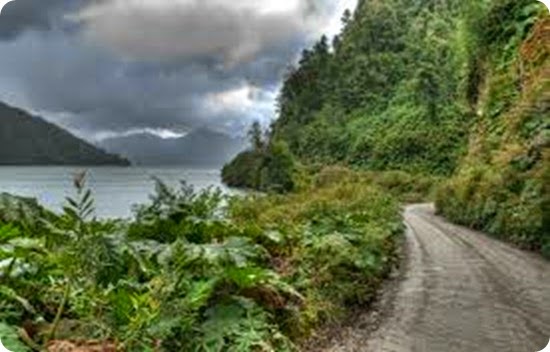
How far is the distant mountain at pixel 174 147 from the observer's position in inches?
227

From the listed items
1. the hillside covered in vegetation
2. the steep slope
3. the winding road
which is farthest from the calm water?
the steep slope

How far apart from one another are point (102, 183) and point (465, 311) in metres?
2.74

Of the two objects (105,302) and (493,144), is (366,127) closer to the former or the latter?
(105,302)

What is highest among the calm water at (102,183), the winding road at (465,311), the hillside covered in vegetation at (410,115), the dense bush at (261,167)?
the hillside covered in vegetation at (410,115)

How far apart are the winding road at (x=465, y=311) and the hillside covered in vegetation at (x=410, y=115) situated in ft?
3.88

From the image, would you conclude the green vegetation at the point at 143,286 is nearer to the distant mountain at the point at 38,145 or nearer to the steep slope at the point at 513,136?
the distant mountain at the point at 38,145

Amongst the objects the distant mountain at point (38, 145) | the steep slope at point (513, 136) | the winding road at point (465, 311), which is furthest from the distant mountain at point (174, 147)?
the steep slope at point (513, 136)

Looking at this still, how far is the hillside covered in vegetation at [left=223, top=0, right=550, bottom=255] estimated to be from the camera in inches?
272

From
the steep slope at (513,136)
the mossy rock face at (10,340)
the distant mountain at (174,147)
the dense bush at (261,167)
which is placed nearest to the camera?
the mossy rock face at (10,340)

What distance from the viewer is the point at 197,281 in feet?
16.5

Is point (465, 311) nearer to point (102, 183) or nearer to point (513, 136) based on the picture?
point (102, 183)

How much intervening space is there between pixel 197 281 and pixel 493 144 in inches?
331

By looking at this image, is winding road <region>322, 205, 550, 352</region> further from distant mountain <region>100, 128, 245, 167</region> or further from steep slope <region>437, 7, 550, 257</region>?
distant mountain <region>100, 128, 245, 167</region>

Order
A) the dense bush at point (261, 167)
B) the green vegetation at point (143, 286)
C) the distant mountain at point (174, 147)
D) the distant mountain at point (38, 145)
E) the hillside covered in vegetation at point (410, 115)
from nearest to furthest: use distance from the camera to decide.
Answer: the green vegetation at point (143, 286)
the distant mountain at point (38, 145)
the distant mountain at point (174, 147)
the dense bush at point (261, 167)
the hillside covered in vegetation at point (410, 115)
